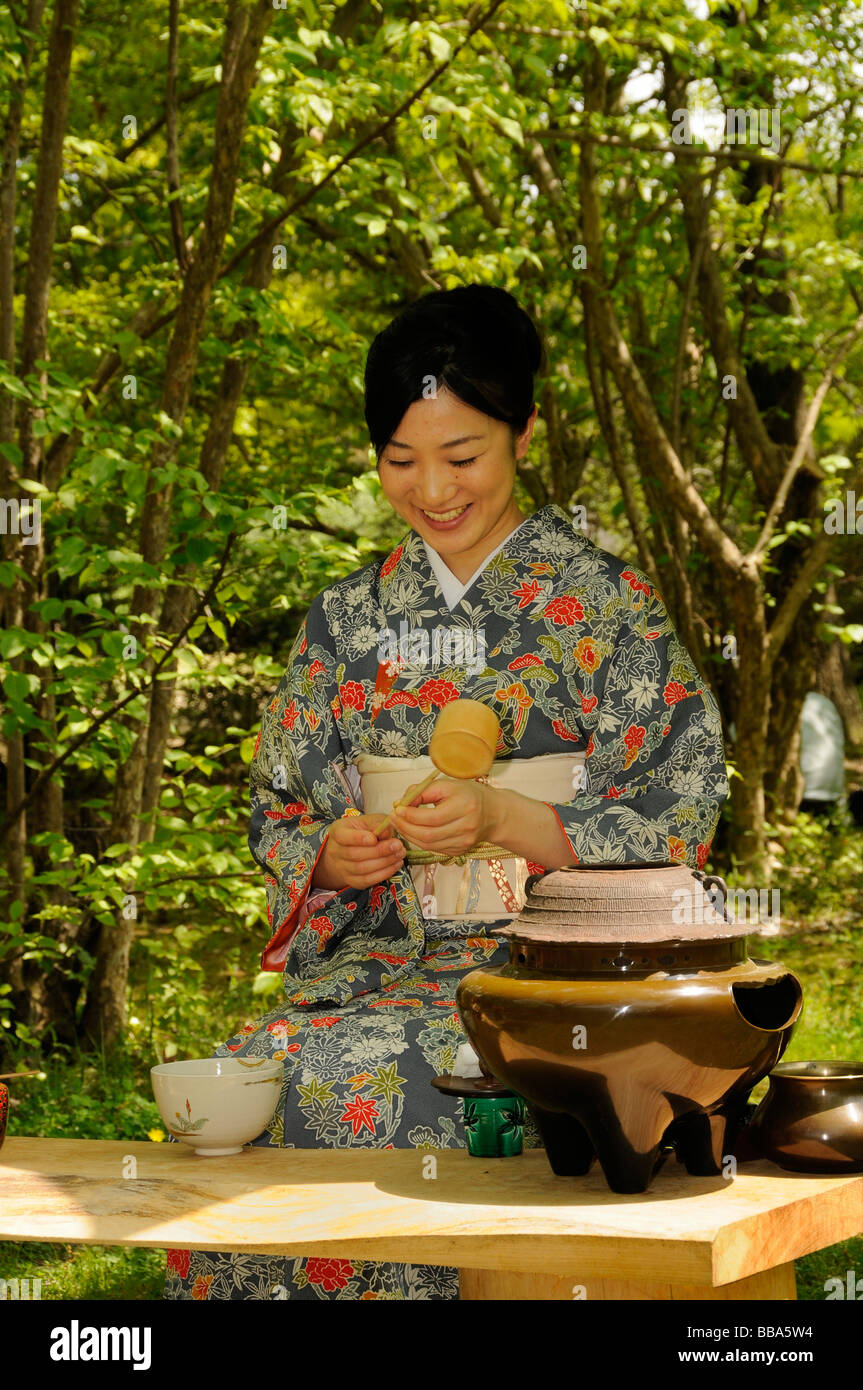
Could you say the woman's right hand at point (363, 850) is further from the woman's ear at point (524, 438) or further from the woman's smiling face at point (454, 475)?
the woman's ear at point (524, 438)

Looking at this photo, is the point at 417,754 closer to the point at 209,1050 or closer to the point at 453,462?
the point at 453,462

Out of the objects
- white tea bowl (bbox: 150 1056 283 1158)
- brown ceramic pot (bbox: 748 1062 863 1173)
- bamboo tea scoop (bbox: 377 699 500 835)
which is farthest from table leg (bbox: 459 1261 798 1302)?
bamboo tea scoop (bbox: 377 699 500 835)

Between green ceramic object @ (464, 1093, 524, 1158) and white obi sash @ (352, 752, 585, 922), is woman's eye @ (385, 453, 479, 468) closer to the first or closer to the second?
white obi sash @ (352, 752, 585, 922)

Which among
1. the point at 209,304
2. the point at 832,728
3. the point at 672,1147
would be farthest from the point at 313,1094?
the point at 832,728

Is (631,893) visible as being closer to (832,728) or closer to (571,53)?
(571,53)

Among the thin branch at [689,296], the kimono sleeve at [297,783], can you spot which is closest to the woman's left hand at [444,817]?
the kimono sleeve at [297,783]

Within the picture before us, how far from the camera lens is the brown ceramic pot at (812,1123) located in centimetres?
207

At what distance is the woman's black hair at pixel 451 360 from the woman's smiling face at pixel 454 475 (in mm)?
27

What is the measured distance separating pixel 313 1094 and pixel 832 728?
9.24 m

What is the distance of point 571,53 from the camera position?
702 cm

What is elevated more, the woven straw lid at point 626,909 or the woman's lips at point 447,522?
the woman's lips at point 447,522

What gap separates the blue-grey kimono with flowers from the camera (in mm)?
2918

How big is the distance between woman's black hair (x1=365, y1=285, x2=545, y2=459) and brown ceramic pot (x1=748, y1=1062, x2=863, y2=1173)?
1471 millimetres

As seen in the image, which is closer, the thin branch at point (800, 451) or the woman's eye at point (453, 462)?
the woman's eye at point (453, 462)
